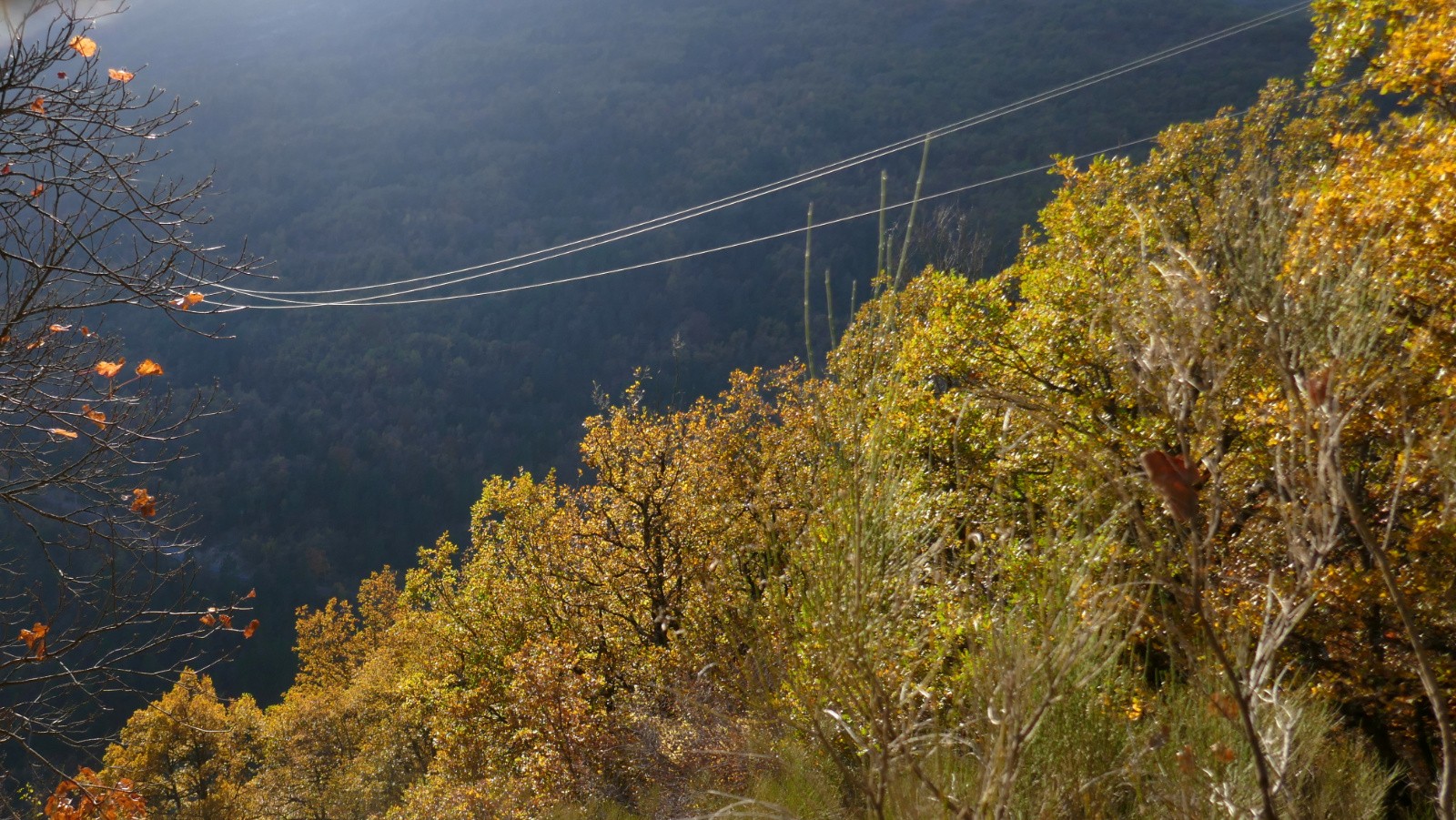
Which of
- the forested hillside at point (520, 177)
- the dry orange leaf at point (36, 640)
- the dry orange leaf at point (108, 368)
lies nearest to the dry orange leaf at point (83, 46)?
the dry orange leaf at point (108, 368)

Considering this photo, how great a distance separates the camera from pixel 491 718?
18.9 metres

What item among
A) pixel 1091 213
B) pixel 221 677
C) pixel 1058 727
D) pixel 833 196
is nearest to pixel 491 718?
pixel 1091 213

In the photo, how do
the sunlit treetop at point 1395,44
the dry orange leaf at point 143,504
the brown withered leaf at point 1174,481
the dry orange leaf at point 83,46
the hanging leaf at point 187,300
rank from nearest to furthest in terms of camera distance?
the brown withered leaf at point 1174,481 < the dry orange leaf at point 83,46 < the hanging leaf at point 187,300 < the dry orange leaf at point 143,504 < the sunlit treetop at point 1395,44

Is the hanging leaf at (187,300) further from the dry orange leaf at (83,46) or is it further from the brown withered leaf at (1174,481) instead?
the brown withered leaf at (1174,481)

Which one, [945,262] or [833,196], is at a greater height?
[945,262]

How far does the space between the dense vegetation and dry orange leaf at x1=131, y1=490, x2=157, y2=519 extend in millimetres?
1367

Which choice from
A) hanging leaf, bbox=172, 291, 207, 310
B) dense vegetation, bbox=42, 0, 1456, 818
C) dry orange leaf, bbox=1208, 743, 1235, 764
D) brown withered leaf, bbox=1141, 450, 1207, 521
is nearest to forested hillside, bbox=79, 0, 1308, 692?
dense vegetation, bbox=42, 0, 1456, 818

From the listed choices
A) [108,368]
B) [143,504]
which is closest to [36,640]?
[143,504]

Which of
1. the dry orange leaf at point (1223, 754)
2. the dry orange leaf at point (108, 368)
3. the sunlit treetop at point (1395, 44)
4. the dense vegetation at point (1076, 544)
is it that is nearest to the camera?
the dense vegetation at point (1076, 544)

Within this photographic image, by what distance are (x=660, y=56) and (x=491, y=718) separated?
171548 millimetres

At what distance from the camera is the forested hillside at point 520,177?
94250 millimetres

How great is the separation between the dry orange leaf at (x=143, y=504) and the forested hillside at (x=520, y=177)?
6070cm

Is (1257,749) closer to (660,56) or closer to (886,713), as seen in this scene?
(886,713)

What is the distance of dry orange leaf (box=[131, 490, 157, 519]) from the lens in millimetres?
5176
